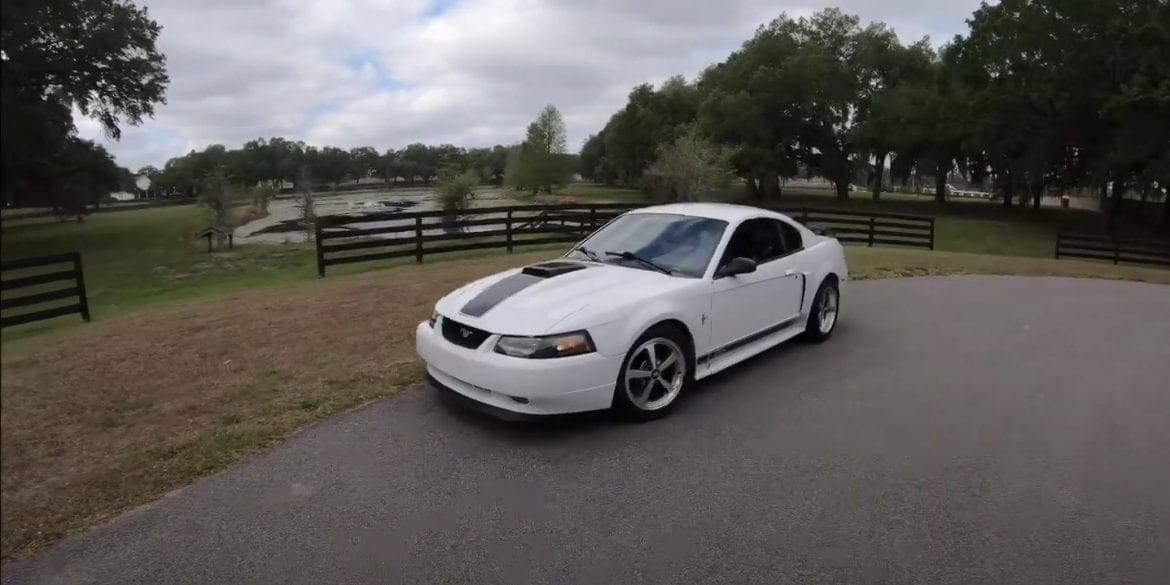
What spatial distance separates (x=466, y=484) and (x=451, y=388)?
995mm

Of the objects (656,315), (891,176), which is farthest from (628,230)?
(891,176)

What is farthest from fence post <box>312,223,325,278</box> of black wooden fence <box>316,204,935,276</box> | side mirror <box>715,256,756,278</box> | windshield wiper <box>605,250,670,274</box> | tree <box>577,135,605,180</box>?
tree <box>577,135,605,180</box>

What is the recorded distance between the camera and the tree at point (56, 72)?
4.91 feet

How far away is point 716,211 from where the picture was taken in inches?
246

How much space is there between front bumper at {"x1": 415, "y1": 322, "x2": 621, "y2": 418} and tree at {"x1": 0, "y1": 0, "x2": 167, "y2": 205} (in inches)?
89.9

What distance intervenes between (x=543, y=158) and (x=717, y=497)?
2194 inches

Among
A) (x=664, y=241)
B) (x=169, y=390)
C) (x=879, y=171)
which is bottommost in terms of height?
(x=169, y=390)

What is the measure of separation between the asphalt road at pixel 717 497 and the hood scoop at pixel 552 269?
116cm

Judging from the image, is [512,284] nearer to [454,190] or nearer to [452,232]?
[452,232]

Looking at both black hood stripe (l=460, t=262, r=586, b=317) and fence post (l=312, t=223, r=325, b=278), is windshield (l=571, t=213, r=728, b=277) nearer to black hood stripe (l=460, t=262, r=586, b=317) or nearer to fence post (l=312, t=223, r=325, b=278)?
black hood stripe (l=460, t=262, r=586, b=317)

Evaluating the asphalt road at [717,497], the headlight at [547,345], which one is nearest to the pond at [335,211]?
the headlight at [547,345]

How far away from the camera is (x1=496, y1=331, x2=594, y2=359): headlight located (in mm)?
4359

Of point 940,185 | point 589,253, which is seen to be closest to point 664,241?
point 589,253

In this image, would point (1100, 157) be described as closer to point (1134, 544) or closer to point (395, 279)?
point (395, 279)
